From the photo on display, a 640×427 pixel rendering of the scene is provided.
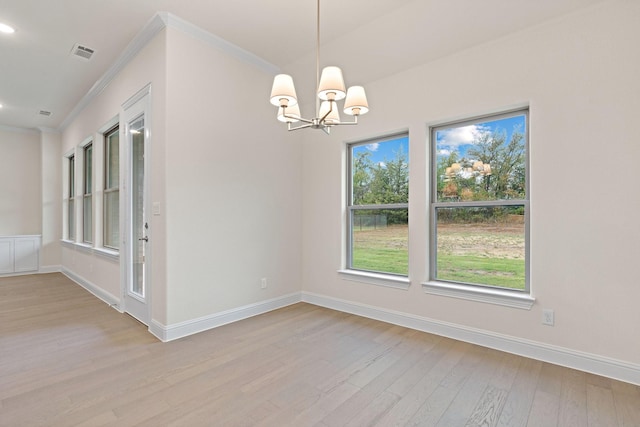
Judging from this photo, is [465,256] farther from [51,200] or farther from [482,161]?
[51,200]

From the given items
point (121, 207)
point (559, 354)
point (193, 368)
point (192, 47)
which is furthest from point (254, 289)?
point (559, 354)

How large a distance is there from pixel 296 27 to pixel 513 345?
3562 millimetres

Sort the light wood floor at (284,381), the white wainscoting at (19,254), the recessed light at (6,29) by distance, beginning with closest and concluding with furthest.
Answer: the light wood floor at (284,381) < the recessed light at (6,29) < the white wainscoting at (19,254)

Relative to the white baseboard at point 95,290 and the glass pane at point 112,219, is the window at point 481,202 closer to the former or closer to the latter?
the white baseboard at point 95,290

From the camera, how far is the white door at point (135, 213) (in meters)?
3.50

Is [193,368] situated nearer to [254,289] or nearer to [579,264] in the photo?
[254,289]

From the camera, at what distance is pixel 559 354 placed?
2584 millimetres

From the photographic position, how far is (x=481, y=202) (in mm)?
3154

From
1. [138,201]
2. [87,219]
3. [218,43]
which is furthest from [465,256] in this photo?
[87,219]

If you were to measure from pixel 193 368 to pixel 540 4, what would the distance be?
3935mm

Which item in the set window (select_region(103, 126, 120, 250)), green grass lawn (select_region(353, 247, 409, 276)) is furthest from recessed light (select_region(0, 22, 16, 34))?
green grass lawn (select_region(353, 247, 409, 276))

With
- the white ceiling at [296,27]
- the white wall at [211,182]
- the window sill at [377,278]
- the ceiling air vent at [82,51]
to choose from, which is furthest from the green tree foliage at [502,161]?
the ceiling air vent at [82,51]

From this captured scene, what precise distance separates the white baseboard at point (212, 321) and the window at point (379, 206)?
1104 mm

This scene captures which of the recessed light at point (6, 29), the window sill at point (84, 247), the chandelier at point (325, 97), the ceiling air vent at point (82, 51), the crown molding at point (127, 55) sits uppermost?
the ceiling air vent at point (82, 51)
